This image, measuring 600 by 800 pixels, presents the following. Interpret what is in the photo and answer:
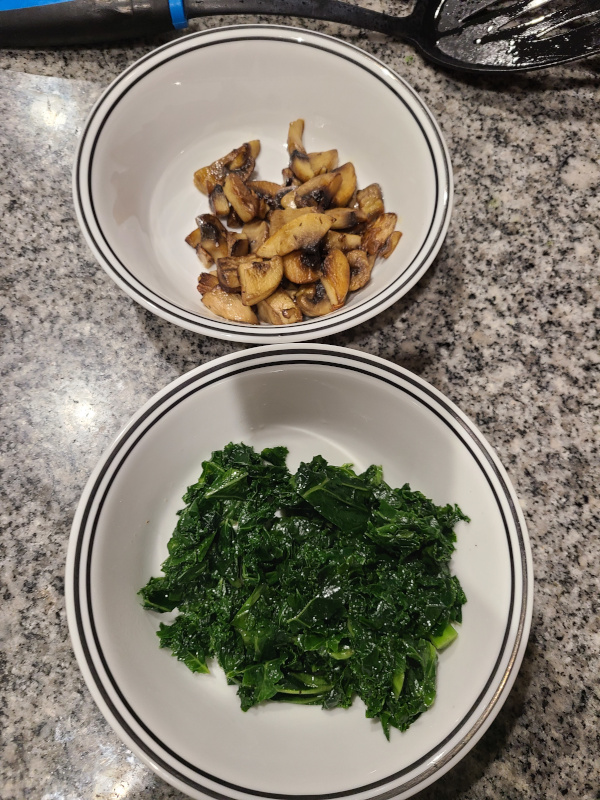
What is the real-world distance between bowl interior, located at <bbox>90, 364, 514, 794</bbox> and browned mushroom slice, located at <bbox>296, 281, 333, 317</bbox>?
0.20 m

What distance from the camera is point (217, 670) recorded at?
1133 mm

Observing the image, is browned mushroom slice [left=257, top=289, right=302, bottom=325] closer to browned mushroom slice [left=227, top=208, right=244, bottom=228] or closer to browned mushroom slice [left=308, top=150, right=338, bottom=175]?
browned mushroom slice [left=227, top=208, right=244, bottom=228]

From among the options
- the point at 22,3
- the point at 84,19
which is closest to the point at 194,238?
the point at 84,19

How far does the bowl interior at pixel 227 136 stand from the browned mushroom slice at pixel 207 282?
0.04m

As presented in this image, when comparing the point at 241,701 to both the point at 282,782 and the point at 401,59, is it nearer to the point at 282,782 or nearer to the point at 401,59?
the point at 282,782

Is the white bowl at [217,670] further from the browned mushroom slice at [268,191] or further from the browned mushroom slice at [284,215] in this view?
the browned mushroom slice at [268,191]

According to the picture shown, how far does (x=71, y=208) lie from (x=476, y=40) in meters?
1.19

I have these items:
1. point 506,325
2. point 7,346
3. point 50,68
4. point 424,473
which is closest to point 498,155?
point 506,325

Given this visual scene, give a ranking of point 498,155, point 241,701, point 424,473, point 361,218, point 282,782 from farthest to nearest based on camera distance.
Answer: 1. point 498,155
2. point 361,218
3. point 424,473
4. point 241,701
5. point 282,782

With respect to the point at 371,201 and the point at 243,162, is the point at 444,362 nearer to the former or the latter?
the point at 371,201

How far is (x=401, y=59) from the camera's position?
4.99 ft

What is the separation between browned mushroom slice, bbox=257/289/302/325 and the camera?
1233 mm

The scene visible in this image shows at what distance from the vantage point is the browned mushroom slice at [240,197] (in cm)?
132

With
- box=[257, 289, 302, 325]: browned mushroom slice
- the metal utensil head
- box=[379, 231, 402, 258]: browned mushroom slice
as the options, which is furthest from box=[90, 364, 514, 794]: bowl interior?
the metal utensil head
